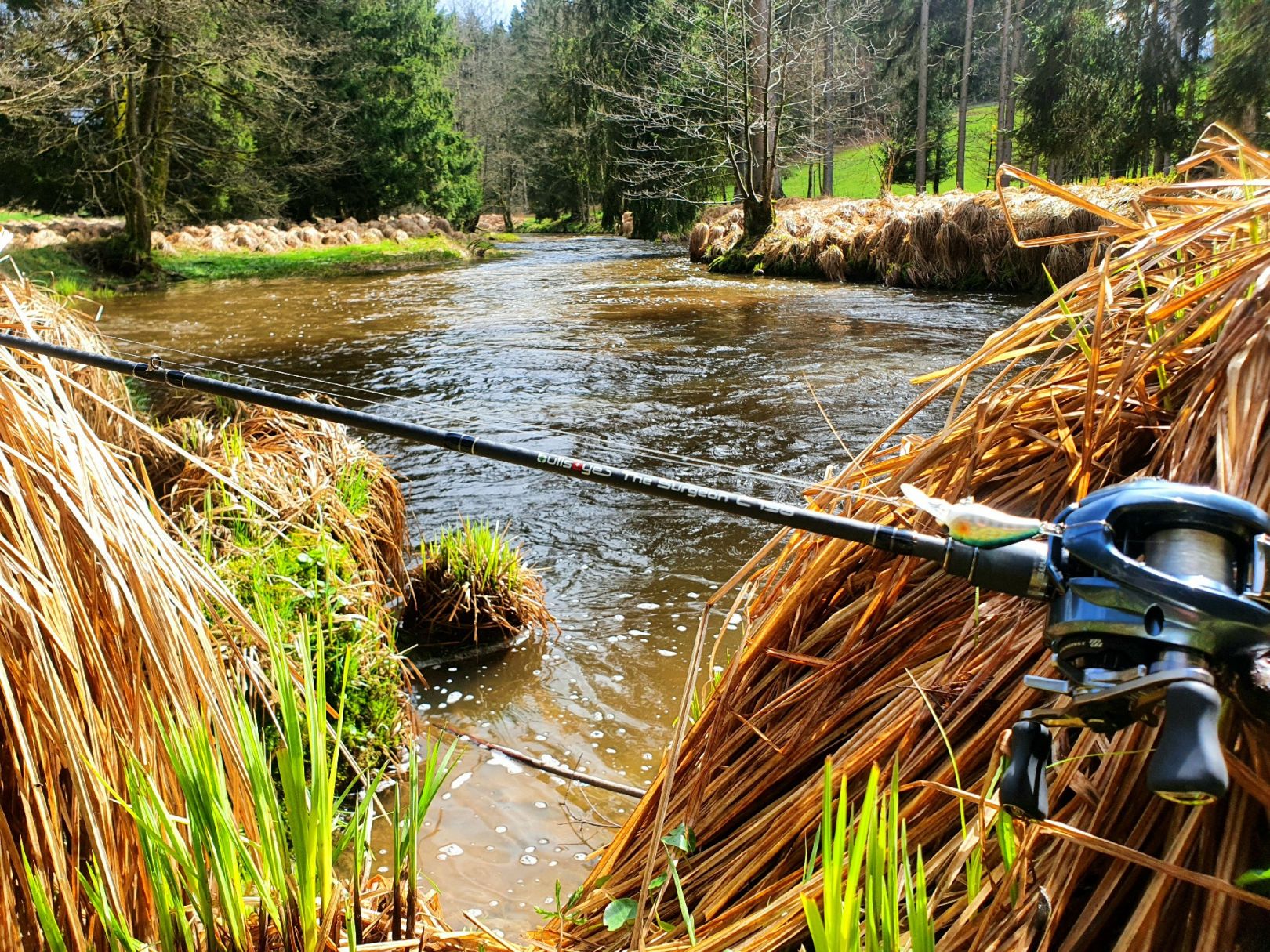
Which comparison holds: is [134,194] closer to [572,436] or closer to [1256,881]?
[572,436]

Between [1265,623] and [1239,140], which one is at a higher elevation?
[1239,140]

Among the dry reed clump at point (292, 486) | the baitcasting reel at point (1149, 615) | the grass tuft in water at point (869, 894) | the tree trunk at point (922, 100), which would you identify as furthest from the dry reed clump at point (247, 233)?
the baitcasting reel at point (1149, 615)

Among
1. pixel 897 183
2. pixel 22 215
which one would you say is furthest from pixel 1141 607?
pixel 897 183

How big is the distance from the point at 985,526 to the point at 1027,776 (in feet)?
0.82

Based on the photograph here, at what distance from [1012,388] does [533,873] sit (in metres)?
2.57

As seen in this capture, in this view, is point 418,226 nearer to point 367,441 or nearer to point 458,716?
point 367,441

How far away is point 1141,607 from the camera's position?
82 centimetres

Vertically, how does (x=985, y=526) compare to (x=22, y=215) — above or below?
below

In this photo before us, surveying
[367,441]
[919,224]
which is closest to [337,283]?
[919,224]

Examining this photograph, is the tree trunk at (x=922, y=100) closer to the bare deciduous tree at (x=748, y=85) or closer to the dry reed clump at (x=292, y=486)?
the bare deciduous tree at (x=748, y=85)

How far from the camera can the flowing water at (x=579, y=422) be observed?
3809 millimetres

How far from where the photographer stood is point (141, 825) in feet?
4.40

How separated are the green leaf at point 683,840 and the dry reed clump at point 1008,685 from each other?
0.07 ft

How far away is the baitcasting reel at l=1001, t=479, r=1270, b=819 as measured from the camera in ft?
2.57
